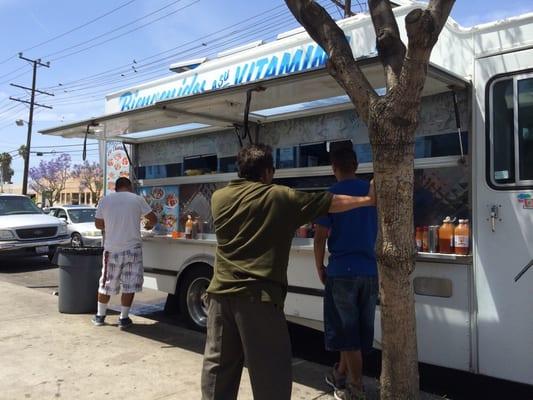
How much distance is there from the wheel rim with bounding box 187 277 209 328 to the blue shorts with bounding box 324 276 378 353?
2.61m

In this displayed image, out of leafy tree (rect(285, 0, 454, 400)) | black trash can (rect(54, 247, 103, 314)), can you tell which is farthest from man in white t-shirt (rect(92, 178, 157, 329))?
leafy tree (rect(285, 0, 454, 400))

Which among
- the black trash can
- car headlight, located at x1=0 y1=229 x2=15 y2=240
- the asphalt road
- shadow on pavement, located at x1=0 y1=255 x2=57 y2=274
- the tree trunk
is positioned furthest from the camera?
shadow on pavement, located at x1=0 y1=255 x2=57 y2=274

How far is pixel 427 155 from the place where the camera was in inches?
182

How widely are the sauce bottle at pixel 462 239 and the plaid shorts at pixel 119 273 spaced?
3688 mm

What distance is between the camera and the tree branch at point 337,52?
3.09m

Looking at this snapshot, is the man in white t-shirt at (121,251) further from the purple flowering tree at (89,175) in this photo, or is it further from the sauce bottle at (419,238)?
the purple flowering tree at (89,175)

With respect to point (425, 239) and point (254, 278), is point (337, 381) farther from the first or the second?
point (254, 278)

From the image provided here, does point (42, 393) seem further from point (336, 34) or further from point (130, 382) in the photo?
point (336, 34)

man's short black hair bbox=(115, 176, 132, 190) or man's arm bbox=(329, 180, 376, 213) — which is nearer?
man's arm bbox=(329, 180, 376, 213)

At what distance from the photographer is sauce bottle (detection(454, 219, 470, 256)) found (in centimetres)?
405

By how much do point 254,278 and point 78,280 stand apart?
15.0 ft

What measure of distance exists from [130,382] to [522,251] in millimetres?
3190

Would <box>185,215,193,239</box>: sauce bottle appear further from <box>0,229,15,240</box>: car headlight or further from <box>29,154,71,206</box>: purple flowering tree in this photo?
<box>29,154,71,206</box>: purple flowering tree

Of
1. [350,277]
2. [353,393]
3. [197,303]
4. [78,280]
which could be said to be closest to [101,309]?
[78,280]
